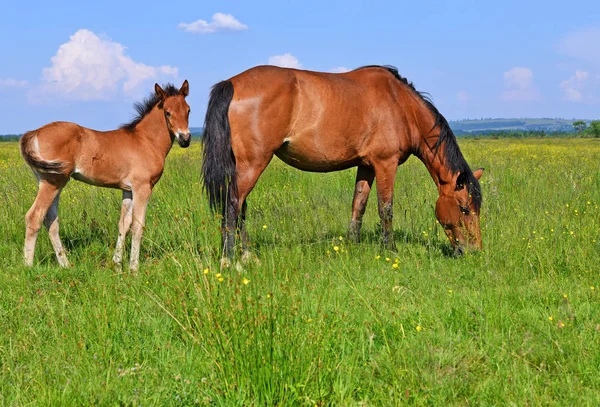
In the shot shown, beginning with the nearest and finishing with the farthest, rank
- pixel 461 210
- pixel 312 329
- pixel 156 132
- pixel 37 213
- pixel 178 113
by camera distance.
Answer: pixel 312 329, pixel 37 213, pixel 178 113, pixel 156 132, pixel 461 210

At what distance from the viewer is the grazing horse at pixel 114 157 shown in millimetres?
5883

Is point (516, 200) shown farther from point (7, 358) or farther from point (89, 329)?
point (7, 358)

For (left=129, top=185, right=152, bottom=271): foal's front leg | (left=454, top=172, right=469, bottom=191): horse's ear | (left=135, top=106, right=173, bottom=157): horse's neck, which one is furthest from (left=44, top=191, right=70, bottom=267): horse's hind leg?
(left=454, top=172, right=469, bottom=191): horse's ear

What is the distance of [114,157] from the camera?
248 inches

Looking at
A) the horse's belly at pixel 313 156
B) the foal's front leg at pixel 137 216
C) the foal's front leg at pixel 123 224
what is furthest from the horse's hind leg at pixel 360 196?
the foal's front leg at pixel 123 224

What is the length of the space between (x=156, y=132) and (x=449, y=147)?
386 centimetres

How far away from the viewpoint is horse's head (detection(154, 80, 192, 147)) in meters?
6.40

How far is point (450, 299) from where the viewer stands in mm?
4711

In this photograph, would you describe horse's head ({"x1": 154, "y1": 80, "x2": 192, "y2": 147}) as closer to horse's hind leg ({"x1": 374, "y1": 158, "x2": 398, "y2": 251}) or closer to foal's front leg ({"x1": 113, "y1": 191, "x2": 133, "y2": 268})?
→ foal's front leg ({"x1": 113, "y1": 191, "x2": 133, "y2": 268})

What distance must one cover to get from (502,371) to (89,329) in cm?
285

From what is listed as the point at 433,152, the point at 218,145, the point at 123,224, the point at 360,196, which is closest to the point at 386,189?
the point at 360,196

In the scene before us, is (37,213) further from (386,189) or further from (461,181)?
(461,181)

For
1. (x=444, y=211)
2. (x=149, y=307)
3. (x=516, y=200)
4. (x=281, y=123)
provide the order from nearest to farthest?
(x=149, y=307)
(x=281, y=123)
(x=444, y=211)
(x=516, y=200)

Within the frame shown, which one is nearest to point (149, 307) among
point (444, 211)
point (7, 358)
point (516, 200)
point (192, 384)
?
point (7, 358)
